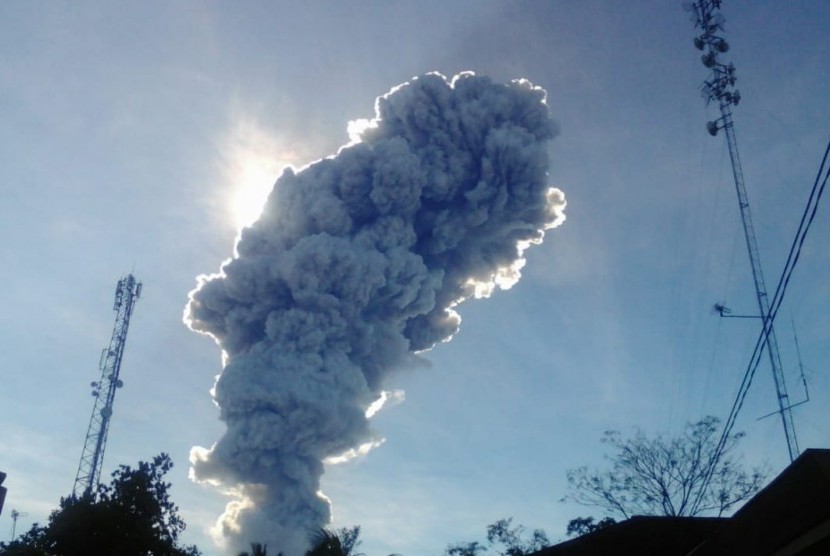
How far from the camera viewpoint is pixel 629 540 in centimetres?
2048

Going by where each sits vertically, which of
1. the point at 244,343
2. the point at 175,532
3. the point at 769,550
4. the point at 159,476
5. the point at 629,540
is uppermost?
the point at 244,343

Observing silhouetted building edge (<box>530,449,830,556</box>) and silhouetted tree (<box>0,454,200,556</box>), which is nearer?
silhouetted building edge (<box>530,449,830,556</box>)

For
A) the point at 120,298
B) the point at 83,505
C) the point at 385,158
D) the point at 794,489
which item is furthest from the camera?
the point at 120,298

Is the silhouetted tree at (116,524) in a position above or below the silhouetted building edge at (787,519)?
above

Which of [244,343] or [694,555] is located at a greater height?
[244,343]

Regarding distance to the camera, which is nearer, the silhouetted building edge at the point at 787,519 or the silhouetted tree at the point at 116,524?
the silhouetted building edge at the point at 787,519

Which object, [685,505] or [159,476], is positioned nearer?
[159,476]

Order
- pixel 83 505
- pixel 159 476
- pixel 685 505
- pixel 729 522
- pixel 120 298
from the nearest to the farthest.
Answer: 1. pixel 729 522
2. pixel 83 505
3. pixel 159 476
4. pixel 685 505
5. pixel 120 298

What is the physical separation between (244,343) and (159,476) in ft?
31.1

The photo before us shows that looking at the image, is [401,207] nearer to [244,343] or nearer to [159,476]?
[244,343]

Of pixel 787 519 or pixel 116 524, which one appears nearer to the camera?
pixel 787 519

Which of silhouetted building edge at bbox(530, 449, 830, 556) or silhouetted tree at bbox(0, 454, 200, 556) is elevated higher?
silhouetted tree at bbox(0, 454, 200, 556)

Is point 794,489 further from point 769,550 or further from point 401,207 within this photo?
point 401,207

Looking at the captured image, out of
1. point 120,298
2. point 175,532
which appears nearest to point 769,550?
point 175,532
